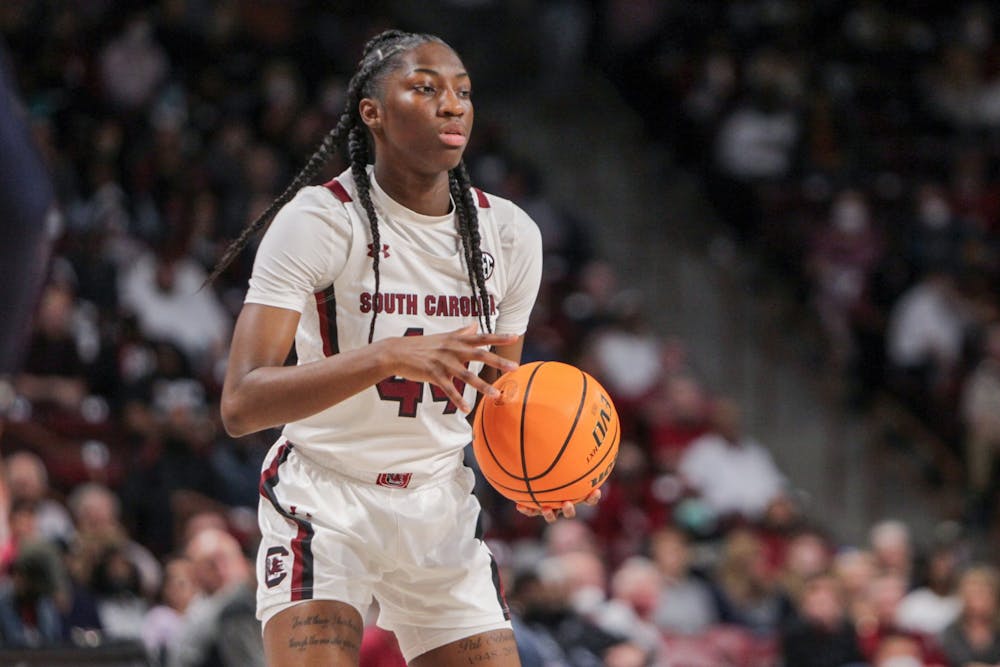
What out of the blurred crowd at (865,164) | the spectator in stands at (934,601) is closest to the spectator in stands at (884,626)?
the spectator in stands at (934,601)

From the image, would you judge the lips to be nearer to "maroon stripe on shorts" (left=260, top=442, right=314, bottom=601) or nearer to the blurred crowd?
"maroon stripe on shorts" (left=260, top=442, right=314, bottom=601)

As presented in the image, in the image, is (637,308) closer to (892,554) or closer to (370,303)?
(892,554)

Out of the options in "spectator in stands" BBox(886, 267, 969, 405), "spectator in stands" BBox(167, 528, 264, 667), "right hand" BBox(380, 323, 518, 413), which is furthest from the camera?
"spectator in stands" BBox(886, 267, 969, 405)

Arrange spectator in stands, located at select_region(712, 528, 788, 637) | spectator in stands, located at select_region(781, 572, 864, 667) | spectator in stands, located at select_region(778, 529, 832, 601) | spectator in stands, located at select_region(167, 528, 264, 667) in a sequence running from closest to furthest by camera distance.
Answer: spectator in stands, located at select_region(167, 528, 264, 667) → spectator in stands, located at select_region(781, 572, 864, 667) → spectator in stands, located at select_region(712, 528, 788, 637) → spectator in stands, located at select_region(778, 529, 832, 601)

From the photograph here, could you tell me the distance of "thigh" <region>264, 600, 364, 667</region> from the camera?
11.8ft

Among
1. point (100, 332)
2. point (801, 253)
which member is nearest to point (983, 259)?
point (801, 253)

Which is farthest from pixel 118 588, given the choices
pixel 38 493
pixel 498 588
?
pixel 498 588

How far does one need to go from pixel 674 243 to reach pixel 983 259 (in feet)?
9.89

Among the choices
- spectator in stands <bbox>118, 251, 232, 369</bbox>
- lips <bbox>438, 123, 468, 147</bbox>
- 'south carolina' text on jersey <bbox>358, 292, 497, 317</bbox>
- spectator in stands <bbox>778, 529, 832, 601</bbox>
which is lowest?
spectator in stands <bbox>778, 529, 832, 601</bbox>

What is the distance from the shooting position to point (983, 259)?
12820 millimetres

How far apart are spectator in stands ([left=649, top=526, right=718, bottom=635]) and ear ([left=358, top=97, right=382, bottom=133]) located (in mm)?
6434

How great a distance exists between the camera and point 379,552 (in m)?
3.76

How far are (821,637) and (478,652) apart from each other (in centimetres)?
554

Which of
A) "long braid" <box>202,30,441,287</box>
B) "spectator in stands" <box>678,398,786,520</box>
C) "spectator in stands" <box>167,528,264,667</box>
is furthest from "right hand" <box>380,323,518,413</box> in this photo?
"spectator in stands" <box>678,398,786,520</box>
